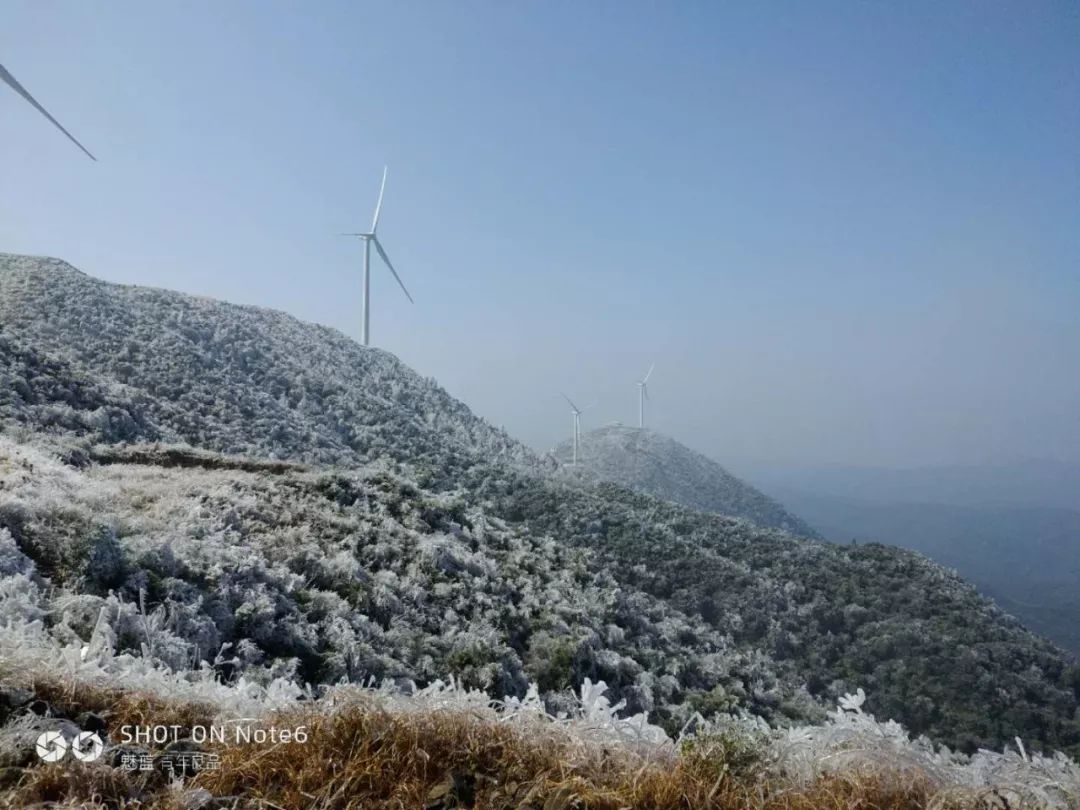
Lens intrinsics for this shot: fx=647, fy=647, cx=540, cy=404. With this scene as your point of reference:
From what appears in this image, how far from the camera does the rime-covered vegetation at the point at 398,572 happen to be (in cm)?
1145

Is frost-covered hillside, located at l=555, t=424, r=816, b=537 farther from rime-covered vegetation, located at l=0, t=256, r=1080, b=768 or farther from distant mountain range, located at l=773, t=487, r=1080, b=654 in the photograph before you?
rime-covered vegetation, located at l=0, t=256, r=1080, b=768

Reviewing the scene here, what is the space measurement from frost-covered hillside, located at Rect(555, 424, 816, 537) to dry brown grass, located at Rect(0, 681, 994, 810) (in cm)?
9556

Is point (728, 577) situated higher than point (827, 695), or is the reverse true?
point (728, 577)

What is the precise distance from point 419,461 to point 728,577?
79.9ft

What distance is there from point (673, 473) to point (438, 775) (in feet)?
366

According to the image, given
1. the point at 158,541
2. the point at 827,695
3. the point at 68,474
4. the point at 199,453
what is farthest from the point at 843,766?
the point at 199,453

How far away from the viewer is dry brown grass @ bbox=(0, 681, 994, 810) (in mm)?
3615

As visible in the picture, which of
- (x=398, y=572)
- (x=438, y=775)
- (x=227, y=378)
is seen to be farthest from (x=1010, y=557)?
(x=438, y=775)

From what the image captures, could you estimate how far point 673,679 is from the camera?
18.5 meters

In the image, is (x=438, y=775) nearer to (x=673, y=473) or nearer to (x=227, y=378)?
(x=227, y=378)

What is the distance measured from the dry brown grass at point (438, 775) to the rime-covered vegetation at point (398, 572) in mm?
2185

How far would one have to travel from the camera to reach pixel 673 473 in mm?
112562

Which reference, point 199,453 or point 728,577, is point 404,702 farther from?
point 728,577

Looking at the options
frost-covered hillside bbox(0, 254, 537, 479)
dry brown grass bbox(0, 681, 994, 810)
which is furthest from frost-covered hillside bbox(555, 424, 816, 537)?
dry brown grass bbox(0, 681, 994, 810)
